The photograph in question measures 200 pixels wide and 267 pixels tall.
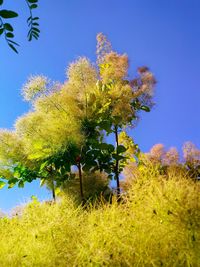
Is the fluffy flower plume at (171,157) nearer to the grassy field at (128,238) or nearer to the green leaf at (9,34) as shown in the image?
the grassy field at (128,238)

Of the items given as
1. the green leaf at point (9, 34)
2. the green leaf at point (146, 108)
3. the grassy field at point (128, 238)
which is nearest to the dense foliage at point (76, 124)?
the green leaf at point (146, 108)

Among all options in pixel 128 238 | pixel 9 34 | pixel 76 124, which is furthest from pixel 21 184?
pixel 9 34

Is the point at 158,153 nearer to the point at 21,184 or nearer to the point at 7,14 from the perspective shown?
the point at 21,184

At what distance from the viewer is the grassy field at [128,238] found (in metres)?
1.88

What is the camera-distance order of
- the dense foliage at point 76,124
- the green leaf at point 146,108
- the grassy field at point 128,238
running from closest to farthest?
the grassy field at point 128,238
the dense foliage at point 76,124
the green leaf at point 146,108

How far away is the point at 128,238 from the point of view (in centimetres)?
197

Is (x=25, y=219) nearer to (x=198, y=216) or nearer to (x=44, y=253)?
(x=44, y=253)

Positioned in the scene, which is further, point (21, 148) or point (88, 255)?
point (21, 148)

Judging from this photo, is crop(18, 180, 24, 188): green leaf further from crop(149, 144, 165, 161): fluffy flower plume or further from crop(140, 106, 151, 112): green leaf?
crop(140, 106, 151, 112): green leaf

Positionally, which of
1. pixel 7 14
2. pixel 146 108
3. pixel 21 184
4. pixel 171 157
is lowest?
pixel 7 14

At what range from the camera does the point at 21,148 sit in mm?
3170

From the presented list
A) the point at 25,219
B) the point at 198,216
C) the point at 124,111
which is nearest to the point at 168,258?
the point at 198,216

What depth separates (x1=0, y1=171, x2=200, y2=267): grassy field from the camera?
1.88 m

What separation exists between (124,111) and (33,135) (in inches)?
25.0
